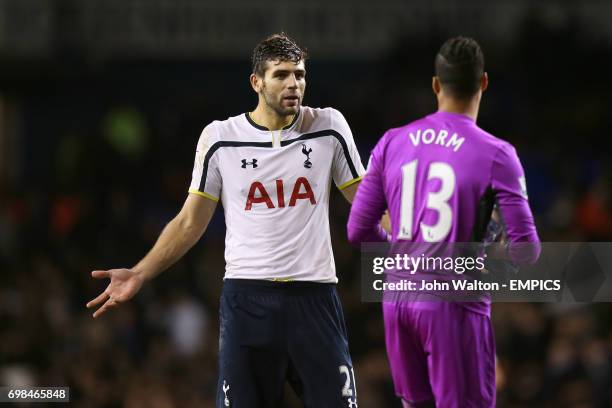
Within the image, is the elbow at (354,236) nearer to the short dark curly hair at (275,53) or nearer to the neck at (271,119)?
the neck at (271,119)

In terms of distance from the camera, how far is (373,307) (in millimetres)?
10586

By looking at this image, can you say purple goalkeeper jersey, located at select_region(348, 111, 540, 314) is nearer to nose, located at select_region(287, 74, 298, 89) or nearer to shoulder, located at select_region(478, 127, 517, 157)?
shoulder, located at select_region(478, 127, 517, 157)

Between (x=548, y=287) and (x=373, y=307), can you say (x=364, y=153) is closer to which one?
(x=373, y=307)

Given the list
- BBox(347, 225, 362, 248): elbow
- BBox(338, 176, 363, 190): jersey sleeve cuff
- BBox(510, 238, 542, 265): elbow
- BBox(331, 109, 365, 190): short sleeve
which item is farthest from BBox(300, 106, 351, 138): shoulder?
BBox(510, 238, 542, 265): elbow

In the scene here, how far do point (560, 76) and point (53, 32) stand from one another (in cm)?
668

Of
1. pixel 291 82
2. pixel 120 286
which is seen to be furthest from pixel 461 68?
pixel 120 286

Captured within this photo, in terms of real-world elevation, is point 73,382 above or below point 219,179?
below

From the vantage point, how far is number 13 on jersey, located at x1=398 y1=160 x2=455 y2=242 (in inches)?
187

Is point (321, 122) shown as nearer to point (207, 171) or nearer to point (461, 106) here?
point (207, 171)

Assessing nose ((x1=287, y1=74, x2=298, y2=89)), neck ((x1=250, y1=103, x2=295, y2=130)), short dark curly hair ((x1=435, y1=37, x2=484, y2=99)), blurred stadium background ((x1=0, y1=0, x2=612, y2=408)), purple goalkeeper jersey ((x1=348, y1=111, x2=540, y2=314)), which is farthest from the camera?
blurred stadium background ((x1=0, y1=0, x2=612, y2=408))

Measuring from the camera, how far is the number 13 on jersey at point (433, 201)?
4750 mm

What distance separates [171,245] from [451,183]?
5.41ft

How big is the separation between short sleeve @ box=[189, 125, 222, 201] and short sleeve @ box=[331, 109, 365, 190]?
0.59 m

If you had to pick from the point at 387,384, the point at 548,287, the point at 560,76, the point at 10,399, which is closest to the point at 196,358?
the point at 387,384
